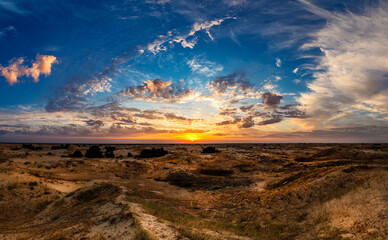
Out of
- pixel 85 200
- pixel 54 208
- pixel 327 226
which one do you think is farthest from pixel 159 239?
pixel 54 208

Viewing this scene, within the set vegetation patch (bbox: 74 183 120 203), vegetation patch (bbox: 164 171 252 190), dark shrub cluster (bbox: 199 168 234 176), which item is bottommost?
dark shrub cluster (bbox: 199 168 234 176)

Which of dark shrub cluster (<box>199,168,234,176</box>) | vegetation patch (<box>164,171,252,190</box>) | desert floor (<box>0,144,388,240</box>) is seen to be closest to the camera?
desert floor (<box>0,144,388,240</box>)

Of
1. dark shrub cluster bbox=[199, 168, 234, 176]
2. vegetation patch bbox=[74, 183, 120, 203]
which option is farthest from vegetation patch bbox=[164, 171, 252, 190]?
vegetation patch bbox=[74, 183, 120, 203]

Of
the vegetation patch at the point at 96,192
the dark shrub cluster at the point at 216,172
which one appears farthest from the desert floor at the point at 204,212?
the dark shrub cluster at the point at 216,172

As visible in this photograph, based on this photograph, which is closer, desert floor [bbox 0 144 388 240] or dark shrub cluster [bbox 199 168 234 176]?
desert floor [bbox 0 144 388 240]

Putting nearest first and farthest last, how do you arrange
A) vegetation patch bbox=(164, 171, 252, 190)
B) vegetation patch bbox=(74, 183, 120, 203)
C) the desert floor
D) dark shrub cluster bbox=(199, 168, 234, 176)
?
the desert floor < vegetation patch bbox=(74, 183, 120, 203) < vegetation patch bbox=(164, 171, 252, 190) < dark shrub cluster bbox=(199, 168, 234, 176)

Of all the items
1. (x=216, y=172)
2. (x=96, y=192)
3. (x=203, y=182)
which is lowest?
(x=216, y=172)

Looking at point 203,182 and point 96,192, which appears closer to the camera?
point 96,192

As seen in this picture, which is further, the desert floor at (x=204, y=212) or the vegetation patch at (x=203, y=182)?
the vegetation patch at (x=203, y=182)

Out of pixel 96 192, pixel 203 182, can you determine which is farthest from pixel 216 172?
pixel 96 192

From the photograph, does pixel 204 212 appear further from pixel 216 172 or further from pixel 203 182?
pixel 216 172

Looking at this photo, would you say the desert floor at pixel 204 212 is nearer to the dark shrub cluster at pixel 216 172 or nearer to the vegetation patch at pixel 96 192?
the vegetation patch at pixel 96 192

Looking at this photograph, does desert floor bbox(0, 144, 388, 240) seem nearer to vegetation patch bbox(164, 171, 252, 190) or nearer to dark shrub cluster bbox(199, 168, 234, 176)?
vegetation patch bbox(164, 171, 252, 190)

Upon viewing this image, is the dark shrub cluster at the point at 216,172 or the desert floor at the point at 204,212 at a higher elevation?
the desert floor at the point at 204,212
